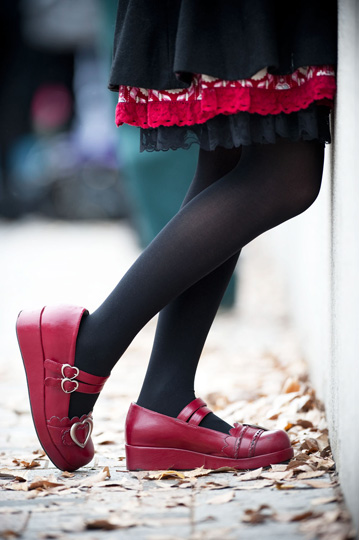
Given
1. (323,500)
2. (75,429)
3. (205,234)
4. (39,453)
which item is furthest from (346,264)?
(39,453)

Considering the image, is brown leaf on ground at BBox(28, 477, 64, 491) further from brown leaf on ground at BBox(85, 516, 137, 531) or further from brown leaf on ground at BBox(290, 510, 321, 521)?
brown leaf on ground at BBox(290, 510, 321, 521)

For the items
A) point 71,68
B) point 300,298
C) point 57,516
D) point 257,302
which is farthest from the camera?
point 71,68

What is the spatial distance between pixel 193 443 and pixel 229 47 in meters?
0.77

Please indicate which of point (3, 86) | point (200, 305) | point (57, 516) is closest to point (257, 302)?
point (200, 305)

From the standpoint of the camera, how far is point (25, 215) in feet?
37.9

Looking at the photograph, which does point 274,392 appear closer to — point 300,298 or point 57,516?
point 300,298

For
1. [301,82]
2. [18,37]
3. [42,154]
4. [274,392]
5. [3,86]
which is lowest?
[274,392]

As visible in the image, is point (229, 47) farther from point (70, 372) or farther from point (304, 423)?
point (304, 423)

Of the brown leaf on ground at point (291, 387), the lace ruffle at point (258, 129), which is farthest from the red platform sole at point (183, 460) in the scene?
the brown leaf on ground at point (291, 387)

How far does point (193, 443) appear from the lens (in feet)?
5.02

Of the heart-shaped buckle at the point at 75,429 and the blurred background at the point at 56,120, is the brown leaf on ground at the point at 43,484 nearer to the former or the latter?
the heart-shaped buckle at the point at 75,429

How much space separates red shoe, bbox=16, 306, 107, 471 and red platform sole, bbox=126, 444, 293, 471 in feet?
0.42

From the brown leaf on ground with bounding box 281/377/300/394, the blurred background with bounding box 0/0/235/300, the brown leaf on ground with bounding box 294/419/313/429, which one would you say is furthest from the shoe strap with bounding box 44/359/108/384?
the blurred background with bounding box 0/0/235/300

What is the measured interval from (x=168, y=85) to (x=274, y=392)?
1237 millimetres
